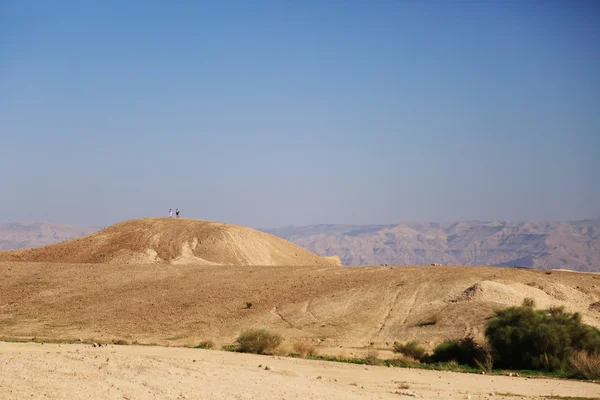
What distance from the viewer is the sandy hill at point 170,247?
49.0 metres

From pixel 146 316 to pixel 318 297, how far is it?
26.4 feet

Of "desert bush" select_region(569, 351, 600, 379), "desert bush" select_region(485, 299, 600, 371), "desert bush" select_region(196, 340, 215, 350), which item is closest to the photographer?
"desert bush" select_region(569, 351, 600, 379)

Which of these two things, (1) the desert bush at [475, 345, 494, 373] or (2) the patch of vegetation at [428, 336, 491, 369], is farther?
(2) the patch of vegetation at [428, 336, 491, 369]

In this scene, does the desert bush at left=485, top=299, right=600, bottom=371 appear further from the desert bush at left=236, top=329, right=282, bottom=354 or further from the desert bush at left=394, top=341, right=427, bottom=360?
the desert bush at left=236, top=329, right=282, bottom=354

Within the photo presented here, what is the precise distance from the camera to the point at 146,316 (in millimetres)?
32656

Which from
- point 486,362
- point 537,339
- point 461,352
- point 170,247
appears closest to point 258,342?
point 461,352

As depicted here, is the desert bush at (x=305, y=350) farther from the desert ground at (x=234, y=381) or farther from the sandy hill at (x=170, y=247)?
the sandy hill at (x=170, y=247)

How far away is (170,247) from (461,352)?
30.0 meters

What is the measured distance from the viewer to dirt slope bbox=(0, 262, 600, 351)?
29406mm

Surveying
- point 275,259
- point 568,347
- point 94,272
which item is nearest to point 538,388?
point 568,347

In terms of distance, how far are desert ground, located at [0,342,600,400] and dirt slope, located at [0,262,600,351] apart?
6.32 metres

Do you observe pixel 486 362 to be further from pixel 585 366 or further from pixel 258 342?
pixel 258 342

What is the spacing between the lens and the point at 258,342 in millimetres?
24078

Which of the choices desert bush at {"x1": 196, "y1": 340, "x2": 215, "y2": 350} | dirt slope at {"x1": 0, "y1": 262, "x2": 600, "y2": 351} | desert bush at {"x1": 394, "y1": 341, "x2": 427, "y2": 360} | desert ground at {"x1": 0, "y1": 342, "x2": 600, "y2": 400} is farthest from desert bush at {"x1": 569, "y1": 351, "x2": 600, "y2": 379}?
desert bush at {"x1": 196, "y1": 340, "x2": 215, "y2": 350}
